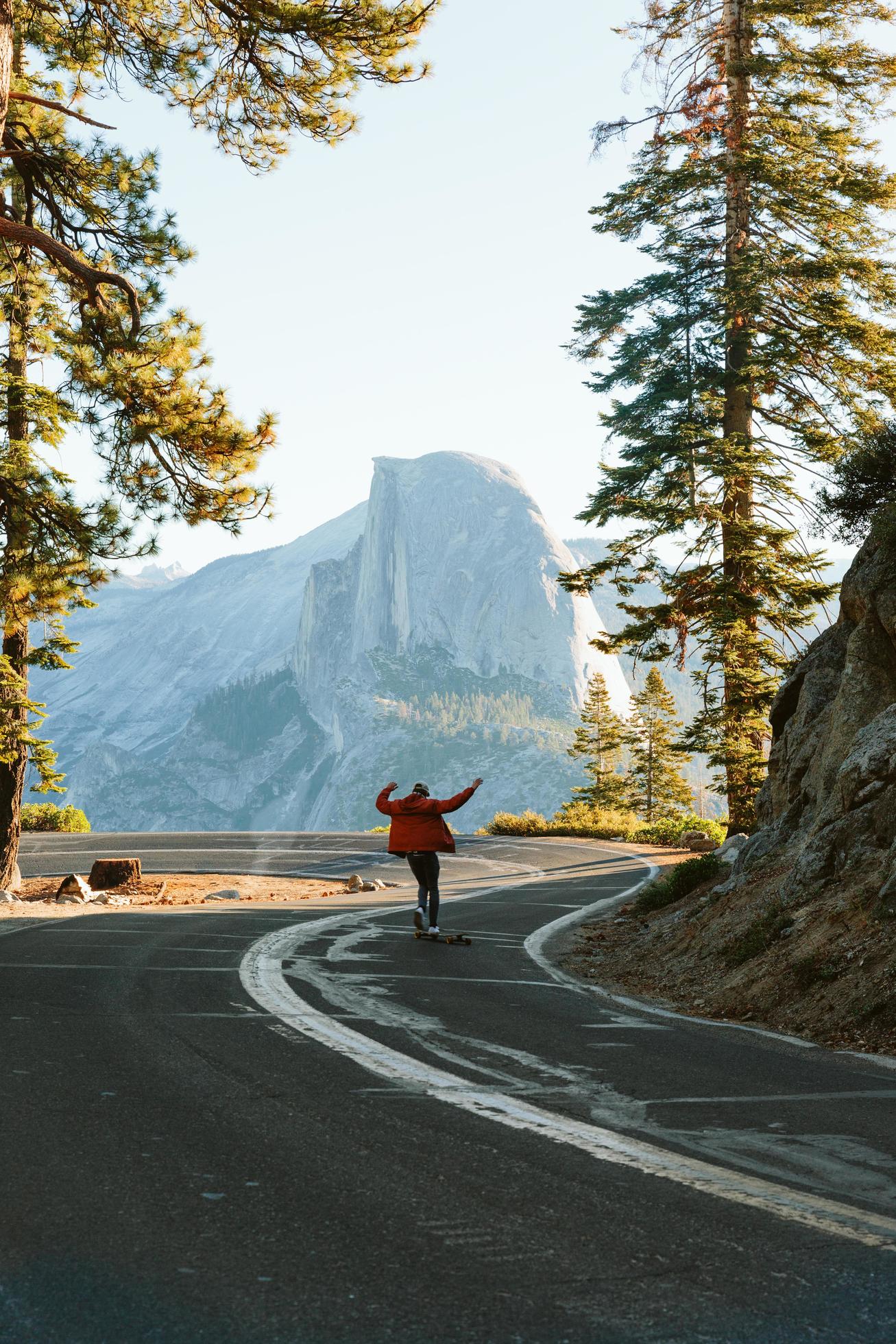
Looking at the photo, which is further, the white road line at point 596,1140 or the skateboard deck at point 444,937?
the skateboard deck at point 444,937

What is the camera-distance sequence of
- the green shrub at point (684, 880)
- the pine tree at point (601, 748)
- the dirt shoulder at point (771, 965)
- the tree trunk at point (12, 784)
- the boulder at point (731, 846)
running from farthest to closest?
the pine tree at point (601, 748) → the tree trunk at point (12, 784) → the boulder at point (731, 846) → the green shrub at point (684, 880) → the dirt shoulder at point (771, 965)

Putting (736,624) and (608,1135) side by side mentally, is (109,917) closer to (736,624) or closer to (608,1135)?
(608,1135)

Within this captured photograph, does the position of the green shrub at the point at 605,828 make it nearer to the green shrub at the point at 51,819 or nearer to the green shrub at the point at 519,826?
the green shrub at the point at 519,826

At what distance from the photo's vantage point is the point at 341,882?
915 inches

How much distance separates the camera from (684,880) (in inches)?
506

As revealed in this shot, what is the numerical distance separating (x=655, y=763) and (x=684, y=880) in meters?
44.8

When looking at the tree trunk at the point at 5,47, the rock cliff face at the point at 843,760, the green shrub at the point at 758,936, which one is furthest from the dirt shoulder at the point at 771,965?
the tree trunk at the point at 5,47

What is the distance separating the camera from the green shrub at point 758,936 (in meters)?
8.36

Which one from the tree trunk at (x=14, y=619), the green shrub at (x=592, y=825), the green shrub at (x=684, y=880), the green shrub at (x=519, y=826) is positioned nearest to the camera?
the green shrub at (x=684, y=880)

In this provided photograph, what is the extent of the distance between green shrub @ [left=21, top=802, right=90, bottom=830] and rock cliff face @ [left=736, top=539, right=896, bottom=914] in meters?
30.8

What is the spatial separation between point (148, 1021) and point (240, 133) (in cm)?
1182

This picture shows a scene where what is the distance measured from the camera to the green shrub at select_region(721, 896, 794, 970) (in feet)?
27.4

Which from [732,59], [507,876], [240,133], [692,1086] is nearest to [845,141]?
[732,59]

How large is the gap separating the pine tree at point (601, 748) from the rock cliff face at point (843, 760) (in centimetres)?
4365
